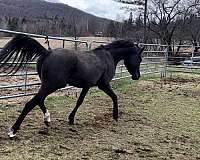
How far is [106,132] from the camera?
16.9 ft

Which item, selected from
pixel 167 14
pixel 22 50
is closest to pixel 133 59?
pixel 22 50

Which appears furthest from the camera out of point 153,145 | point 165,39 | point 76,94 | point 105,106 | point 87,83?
point 165,39

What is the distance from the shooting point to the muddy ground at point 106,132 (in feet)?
13.4

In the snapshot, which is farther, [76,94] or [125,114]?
[76,94]

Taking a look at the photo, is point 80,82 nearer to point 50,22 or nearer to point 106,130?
point 106,130

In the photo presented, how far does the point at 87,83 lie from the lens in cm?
522

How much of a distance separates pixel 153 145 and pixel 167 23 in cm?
2911

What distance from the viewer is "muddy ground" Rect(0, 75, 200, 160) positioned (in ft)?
13.4

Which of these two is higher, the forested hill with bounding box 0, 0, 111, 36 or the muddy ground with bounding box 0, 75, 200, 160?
the forested hill with bounding box 0, 0, 111, 36

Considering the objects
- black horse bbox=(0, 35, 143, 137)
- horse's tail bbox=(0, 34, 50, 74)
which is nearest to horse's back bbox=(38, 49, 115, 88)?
black horse bbox=(0, 35, 143, 137)

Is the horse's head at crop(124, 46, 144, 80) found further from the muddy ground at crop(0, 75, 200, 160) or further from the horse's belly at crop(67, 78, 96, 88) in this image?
the horse's belly at crop(67, 78, 96, 88)

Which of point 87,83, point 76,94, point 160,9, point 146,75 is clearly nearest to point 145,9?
point 160,9

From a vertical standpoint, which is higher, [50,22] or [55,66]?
[50,22]

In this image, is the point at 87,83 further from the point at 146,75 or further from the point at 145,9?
the point at 145,9
